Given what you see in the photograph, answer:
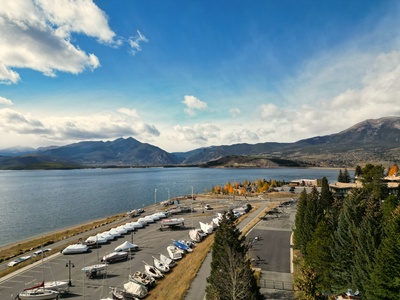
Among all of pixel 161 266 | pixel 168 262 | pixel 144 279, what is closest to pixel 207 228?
pixel 168 262

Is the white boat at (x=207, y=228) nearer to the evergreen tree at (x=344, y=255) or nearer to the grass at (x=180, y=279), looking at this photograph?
the grass at (x=180, y=279)

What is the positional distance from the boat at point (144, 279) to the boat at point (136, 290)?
4.09 ft

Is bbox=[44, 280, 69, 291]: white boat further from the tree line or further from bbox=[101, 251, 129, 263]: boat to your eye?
the tree line

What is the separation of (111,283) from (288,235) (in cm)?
3715

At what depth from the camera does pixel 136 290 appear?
34.3 meters

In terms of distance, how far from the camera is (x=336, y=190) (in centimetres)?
10500

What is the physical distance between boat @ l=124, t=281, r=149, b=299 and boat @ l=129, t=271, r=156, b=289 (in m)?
1.25

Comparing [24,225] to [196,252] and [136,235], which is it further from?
[196,252]

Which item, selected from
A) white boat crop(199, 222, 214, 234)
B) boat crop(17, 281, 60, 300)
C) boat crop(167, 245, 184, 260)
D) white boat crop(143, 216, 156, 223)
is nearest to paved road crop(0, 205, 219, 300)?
boat crop(17, 281, 60, 300)

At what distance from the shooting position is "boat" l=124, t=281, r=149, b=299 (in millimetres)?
33916

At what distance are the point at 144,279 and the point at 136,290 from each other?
3779mm

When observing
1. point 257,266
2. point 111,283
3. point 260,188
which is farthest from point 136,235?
point 260,188

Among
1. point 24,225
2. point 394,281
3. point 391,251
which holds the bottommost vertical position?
point 24,225

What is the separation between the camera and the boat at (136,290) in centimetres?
3392
